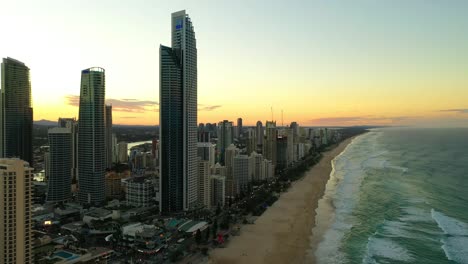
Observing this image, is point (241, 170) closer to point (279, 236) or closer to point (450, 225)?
point (279, 236)

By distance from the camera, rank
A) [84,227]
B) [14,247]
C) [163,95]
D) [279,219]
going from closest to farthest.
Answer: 1. [14,247]
2. [84,227]
3. [279,219]
4. [163,95]

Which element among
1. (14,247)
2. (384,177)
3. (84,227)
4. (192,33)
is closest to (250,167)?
(384,177)

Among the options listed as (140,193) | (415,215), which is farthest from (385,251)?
(140,193)

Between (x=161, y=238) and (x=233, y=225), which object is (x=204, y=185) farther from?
(x=161, y=238)

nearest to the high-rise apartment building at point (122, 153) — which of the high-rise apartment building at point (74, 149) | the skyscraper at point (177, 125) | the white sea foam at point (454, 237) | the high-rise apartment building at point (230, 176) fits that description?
the high-rise apartment building at point (74, 149)

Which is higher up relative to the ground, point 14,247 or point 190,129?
point 190,129

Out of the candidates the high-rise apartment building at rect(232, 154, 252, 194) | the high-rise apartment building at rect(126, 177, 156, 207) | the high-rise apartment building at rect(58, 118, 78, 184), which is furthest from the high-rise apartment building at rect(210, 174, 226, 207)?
the high-rise apartment building at rect(58, 118, 78, 184)

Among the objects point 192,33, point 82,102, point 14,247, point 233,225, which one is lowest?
point 233,225
